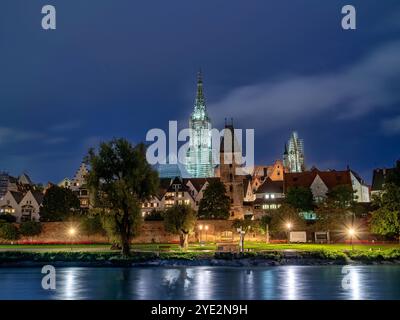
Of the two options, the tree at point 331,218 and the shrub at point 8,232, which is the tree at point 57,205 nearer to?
the shrub at point 8,232

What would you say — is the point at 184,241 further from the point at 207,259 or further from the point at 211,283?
the point at 211,283

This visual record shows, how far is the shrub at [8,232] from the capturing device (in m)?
77.6

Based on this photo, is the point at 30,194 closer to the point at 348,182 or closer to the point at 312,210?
the point at 312,210

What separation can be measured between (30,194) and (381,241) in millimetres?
67547

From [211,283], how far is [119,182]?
1740 cm

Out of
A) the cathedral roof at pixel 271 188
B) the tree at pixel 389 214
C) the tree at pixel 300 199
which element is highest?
the cathedral roof at pixel 271 188

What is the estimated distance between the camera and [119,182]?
51312 millimetres

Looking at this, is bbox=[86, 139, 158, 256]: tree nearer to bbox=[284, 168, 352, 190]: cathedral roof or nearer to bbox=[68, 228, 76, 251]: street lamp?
bbox=[68, 228, 76, 251]: street lamp

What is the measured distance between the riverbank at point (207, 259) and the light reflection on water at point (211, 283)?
2.09m

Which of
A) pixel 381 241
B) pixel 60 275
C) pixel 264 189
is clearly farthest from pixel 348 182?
pixel 60 275

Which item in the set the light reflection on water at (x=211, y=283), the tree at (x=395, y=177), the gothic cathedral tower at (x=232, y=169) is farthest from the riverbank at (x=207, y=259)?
the gothic cathedral tower at (x=232, y=169)

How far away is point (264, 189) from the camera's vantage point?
4264 inches

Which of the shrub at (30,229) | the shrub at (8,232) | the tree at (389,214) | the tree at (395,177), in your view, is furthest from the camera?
the shrub at (30,229)

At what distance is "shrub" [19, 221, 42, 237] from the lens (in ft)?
260
